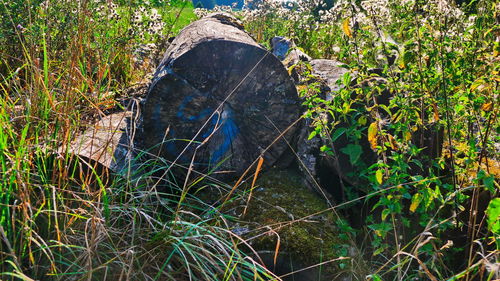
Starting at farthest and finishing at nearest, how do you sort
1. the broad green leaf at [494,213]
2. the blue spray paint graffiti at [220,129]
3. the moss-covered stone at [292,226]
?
1. the blue spray paint graffiti at [220,129]
2. the moss-covered stone at [292,226]
3. the broad green leaf at [494,213]

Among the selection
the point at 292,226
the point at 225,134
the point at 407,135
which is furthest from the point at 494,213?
the point at 225,134

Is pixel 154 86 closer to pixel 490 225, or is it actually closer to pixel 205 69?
pixel 205 69

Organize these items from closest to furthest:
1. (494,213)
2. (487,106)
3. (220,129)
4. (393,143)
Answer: (494,213), (487,106), (393,143), (220,129)

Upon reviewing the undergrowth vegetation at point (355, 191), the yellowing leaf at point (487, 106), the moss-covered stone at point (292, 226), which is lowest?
the moss-covered stone at point (292, 226)

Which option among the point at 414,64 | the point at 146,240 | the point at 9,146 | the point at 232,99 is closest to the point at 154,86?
the point at 232,99

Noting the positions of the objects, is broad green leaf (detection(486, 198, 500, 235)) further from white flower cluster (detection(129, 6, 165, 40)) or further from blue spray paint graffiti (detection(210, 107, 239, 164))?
white flower cluster (detection(129, 6, 165, 40))

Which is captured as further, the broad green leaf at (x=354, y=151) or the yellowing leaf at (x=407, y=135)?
the broad green leaf at (x=354, y=151)

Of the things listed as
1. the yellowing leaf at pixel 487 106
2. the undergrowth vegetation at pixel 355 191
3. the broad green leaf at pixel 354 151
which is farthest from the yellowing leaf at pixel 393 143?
the yellowing leaf at pixel 487 106

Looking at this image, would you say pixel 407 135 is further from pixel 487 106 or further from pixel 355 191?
pixel 355 191

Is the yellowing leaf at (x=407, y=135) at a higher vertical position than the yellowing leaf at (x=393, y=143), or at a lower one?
higher

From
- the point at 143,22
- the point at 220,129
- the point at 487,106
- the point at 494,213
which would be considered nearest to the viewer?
the point at 494,213

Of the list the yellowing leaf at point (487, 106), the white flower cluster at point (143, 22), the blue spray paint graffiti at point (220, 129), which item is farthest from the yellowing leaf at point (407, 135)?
the white flower cluster at point (143, 22)

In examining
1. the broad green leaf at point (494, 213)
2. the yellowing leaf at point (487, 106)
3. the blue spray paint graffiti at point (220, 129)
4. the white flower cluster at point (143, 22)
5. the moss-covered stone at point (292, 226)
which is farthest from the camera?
the white flower cluster at point (143, 22)

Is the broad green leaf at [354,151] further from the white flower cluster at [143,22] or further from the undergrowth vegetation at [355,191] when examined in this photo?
the white flower cluster at [143,22]
